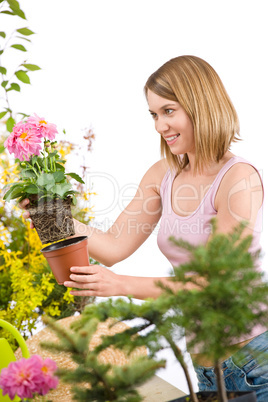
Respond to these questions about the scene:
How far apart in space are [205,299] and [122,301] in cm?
15

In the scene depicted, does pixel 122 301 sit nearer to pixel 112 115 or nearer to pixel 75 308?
pixel 75 308

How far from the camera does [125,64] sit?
3.23m

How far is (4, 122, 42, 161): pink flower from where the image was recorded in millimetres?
1341

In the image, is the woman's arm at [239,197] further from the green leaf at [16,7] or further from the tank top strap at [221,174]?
the green leaf at [16,7]

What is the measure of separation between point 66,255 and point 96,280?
0.10 meters

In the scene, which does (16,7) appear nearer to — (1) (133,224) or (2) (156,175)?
(2) (156,175)

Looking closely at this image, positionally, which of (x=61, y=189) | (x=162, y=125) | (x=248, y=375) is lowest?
(x=248, y=375)

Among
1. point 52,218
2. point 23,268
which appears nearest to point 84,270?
point 52,218

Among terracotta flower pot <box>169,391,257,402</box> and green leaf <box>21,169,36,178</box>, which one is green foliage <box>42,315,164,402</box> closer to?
terracotta flower pot <box>169,391,257,402</box>

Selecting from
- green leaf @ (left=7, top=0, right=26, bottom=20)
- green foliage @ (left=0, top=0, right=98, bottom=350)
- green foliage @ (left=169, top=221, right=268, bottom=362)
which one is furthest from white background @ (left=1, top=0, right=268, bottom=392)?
green foliage @ (left=169, top=221, right=268, bottom=362)

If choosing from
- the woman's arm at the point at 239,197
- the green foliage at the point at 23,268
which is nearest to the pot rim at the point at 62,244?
the woman's arm at the point at 239,197

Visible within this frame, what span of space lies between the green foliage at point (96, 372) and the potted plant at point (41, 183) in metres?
0.72

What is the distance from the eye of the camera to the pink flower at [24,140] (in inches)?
52.8

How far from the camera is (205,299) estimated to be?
2.07 ft
